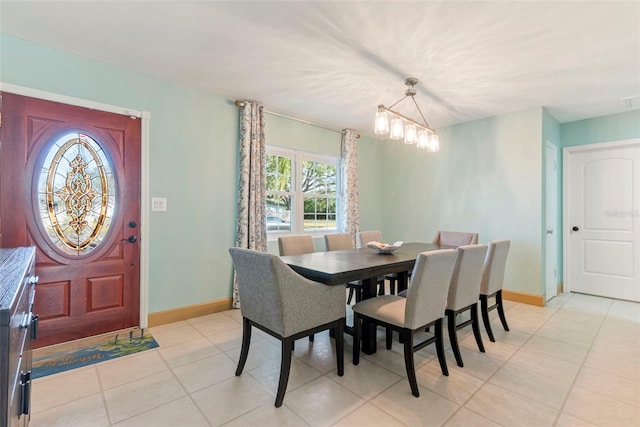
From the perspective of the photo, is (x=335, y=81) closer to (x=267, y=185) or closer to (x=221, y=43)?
(x=221, y=43)

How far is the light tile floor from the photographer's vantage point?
171 cm

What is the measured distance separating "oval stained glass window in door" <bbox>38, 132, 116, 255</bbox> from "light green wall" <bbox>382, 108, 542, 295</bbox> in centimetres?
412

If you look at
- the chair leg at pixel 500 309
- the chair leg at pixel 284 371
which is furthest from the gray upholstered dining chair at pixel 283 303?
the chair leg at pixel 500 309

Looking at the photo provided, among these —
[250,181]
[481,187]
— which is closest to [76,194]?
[250,181]

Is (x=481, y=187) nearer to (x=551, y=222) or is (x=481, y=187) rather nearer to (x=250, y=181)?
(x=551, y=222)

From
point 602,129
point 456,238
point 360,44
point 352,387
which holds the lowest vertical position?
point 352,387

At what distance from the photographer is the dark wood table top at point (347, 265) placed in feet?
6.54

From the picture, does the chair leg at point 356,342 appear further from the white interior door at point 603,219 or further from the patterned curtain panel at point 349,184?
the white interior door at point 603,219

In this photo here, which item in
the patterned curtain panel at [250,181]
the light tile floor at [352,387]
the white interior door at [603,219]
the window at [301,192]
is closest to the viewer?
the light tile floor at [352,387]

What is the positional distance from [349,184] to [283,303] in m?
3.24

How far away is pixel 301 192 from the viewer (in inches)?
172

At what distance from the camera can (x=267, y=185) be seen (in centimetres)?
404

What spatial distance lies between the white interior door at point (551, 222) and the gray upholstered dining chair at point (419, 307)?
9.00 feet

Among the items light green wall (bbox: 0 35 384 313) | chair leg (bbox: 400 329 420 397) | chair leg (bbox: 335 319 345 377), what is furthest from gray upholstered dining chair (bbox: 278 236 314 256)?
chair leg (bbox: 400 329 420 397)
